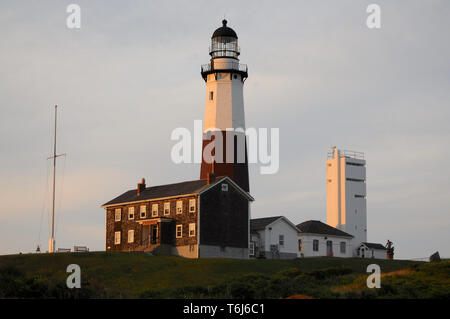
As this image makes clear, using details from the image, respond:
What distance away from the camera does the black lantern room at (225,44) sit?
80312 mm

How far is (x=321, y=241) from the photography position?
81.6 metres

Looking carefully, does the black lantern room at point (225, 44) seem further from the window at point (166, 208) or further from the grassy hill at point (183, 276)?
the grassy hill at point (183, 276)

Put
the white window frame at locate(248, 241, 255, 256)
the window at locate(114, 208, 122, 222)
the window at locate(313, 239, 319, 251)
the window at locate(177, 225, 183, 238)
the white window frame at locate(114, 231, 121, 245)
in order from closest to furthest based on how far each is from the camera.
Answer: the window at locate(177, 225, 183, 238)
the white window frame at locate(248, 241, 255, 256)
the white window frame at locate(114, 231, 121, 245)
the window at locate(114, 208, 122, 222)
the window at locate(313, 239, 319, 251)

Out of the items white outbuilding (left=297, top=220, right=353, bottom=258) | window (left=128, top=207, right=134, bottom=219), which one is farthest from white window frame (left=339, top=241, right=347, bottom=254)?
window (left=128, top=207, right=134, bottom=219)

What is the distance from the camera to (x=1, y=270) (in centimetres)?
4166

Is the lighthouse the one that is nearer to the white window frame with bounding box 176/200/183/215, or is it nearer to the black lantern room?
the black lantern room

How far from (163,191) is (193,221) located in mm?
6807

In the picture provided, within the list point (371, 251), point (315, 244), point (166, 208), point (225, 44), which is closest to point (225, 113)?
point (225, 44)

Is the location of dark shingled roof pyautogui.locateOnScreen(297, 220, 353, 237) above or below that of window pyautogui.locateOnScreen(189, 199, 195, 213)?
below

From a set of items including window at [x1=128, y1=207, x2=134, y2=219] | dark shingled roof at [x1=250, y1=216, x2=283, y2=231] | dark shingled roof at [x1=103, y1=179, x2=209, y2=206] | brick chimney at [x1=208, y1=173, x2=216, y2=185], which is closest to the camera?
brick chimney at [x1=208, y1=173, x2=216, y2=185]

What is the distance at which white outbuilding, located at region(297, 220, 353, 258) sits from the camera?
8006cm

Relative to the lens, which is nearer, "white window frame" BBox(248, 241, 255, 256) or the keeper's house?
the keeper's house

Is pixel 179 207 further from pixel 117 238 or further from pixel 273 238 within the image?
pixel 273 238

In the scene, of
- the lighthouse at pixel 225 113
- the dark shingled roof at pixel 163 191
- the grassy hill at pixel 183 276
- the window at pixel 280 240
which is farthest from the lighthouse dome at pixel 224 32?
the grassy hill at pixel 183 276
